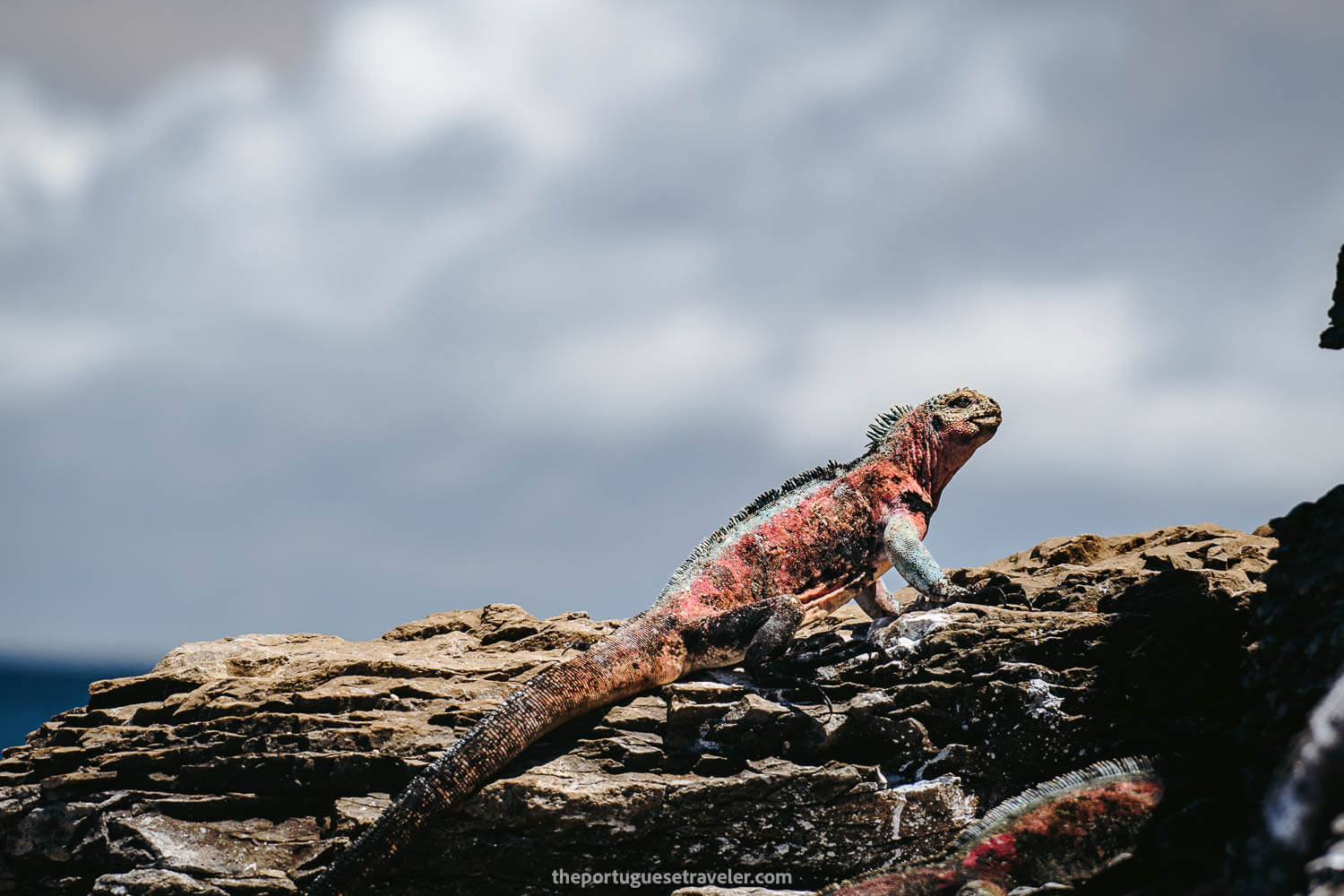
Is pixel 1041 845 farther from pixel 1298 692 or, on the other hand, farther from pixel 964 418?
pixel 964 418

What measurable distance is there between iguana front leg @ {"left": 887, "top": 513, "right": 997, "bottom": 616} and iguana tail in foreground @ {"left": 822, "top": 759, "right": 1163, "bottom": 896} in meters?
2.29

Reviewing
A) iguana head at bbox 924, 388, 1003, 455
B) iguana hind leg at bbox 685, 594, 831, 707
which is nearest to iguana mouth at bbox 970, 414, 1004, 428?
iguana head at bbox 924, 388, 1003, 455

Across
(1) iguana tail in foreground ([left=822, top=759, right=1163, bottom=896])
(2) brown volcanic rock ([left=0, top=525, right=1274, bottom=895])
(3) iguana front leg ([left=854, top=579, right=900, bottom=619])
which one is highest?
(3) iguana front leg ([left=854, top=579, right=900, bottom=619])

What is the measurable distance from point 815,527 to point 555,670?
2437 millimetres

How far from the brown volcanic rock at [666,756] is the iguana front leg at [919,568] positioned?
0.98 ft

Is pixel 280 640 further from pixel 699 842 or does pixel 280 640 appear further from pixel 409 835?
pixel 699 842

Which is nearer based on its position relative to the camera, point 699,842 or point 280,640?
point 699,842

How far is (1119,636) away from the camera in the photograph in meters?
6.14

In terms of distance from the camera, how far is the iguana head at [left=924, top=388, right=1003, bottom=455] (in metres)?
7.96

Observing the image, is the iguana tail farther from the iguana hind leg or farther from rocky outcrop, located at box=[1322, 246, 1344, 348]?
rocky outcrop, located at box=[1322, 246, 1344, 348]

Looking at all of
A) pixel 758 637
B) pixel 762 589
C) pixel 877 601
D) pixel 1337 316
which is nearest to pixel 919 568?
pixel 877 601

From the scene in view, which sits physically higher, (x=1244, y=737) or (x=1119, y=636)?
(x=1119, y=636)

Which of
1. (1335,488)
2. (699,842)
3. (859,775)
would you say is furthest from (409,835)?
(1335,488)

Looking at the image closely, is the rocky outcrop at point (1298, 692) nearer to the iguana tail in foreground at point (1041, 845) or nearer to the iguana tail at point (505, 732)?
the iguana tail in foreground at point (1041, 845)
